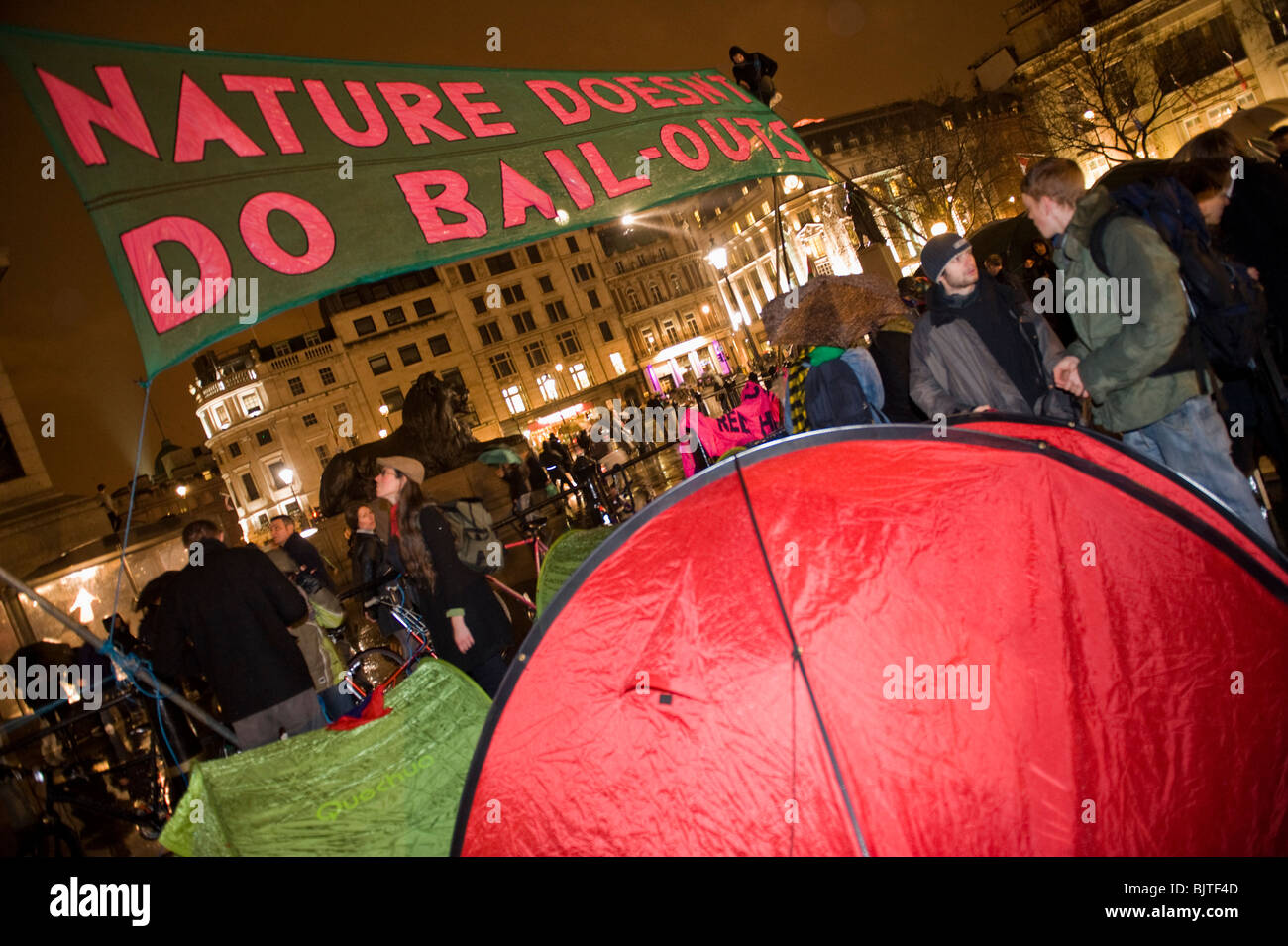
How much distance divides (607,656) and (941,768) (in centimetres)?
119

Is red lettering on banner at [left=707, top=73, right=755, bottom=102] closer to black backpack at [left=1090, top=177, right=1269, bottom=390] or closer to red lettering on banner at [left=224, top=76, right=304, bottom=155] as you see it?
black backpack at [left=1090, top=177, right=1269, bottom=390]

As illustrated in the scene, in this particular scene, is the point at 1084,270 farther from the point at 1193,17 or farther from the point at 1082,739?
the point at 1193,17

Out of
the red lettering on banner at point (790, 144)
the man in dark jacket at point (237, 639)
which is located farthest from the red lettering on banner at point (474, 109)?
the man in dark jacket at point (237, 639)

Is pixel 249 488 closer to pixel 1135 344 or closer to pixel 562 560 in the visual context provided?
pixel 562 560

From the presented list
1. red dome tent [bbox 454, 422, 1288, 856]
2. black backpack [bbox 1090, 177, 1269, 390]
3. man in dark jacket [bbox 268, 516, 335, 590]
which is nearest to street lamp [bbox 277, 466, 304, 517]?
man in dark jacket [bbox 268, 516, 335, 590]

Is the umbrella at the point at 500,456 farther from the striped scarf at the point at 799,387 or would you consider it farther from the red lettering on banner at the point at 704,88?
the red lettering on banner at the point at 704,88

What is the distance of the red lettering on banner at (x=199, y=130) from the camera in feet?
7.42

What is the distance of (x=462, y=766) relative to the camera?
3.28 meters

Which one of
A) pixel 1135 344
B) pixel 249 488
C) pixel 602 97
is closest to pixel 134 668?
pixel 602 97

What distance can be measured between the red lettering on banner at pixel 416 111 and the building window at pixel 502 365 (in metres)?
59.3

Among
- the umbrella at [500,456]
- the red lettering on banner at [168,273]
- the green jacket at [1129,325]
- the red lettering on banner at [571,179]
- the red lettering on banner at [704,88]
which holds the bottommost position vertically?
the green jacket at [1129,325]

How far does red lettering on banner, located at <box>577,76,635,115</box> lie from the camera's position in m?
3.70

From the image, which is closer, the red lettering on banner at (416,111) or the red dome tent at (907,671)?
the red dome tent at (907,671)
